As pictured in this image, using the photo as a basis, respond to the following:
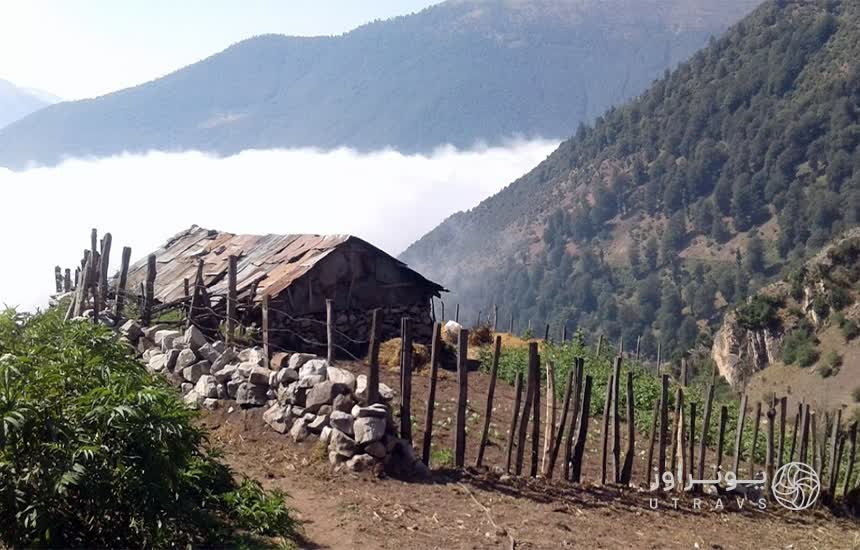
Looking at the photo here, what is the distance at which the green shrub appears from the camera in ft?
17.7

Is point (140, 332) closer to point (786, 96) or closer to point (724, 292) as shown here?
point (724, 292)

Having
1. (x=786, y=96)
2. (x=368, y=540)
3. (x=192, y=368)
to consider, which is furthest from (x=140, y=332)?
(x=786, y=96)

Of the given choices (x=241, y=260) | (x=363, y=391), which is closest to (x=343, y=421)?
(x=363, y=391)

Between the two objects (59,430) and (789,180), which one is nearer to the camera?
(59,430)

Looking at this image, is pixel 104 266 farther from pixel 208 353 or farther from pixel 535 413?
pixel 535 413

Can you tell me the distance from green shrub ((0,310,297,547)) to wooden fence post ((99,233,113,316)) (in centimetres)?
839

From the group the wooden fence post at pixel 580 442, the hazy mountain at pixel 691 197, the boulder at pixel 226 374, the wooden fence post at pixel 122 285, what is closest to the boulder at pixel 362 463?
the wooden fence post at pixel 580 442

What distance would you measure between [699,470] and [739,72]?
92.2 m

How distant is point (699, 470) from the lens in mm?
11961

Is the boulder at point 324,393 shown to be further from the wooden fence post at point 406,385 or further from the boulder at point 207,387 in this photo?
the boulder at point 207,387

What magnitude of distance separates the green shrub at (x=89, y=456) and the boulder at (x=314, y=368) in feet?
13.8

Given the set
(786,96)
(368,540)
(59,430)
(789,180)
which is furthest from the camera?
(786,96)

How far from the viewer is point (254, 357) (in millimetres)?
12547

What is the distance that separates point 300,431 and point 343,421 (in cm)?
84
